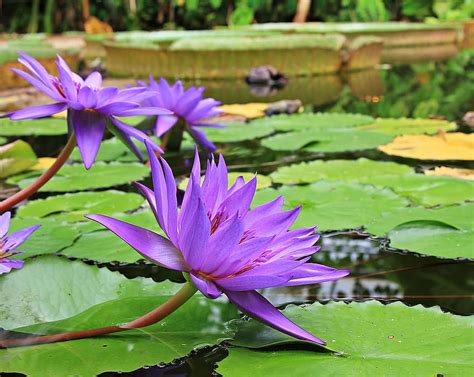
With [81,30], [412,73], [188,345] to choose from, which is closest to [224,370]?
[188,345]

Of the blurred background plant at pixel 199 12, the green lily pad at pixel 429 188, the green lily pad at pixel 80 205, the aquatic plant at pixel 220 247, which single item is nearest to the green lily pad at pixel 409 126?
the green lily pad at pixel 429 188

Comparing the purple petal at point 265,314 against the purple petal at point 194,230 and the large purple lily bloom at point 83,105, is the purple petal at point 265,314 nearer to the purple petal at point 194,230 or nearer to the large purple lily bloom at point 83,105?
the purple petal at point 194,230

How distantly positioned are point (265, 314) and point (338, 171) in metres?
0.99

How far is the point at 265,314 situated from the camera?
604 mm

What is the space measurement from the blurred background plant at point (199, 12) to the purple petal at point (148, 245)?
8.91m

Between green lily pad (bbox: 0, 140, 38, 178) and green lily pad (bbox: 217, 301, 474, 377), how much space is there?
1.13m

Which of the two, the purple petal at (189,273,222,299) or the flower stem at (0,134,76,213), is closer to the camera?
the purple petal at (189,273,222,299)

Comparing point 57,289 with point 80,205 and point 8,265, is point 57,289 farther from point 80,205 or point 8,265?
point 80,205

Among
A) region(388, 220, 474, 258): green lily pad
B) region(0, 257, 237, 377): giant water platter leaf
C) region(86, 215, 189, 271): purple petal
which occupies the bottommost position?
region(388, 220, 474, 258): green lily pad

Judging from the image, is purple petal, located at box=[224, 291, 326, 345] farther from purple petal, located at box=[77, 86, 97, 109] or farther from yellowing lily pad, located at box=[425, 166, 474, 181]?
yellowing lily pad, located at box=[425, 166, 474, 181]

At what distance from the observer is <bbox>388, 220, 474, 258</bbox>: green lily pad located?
970mm

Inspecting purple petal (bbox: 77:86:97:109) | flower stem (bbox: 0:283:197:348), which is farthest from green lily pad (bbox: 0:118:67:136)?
flower stem (bbox: 0:283:197:348)

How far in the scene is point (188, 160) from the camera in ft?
5.85

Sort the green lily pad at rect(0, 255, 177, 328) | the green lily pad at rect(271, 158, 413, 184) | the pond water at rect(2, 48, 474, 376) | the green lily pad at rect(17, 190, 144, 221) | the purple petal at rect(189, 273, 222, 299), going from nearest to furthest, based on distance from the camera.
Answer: the purple petal at rect(189, 273, 222, 299)
the green lily pad at rect(0, 255, 177, 328)
the pond water at rect(2, 48, 474, 376)
the green lily pad at rect(17, 190, 144, 221)
the green lily pad at rect(271, 158, 413, 184)
